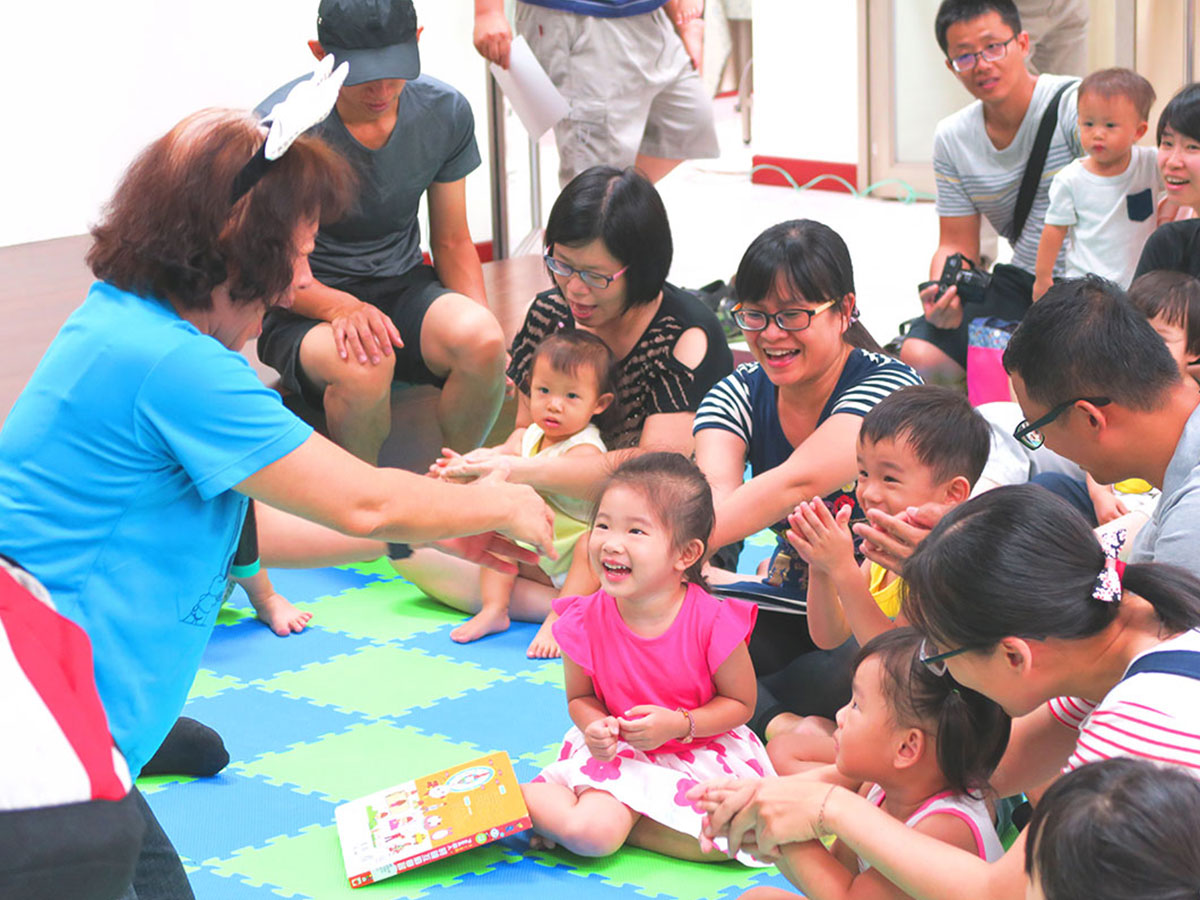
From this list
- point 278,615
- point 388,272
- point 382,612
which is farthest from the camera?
point 388,272

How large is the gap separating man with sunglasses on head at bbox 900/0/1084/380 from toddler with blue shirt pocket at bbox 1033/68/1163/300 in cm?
14

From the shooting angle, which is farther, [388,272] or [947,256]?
[947,256]

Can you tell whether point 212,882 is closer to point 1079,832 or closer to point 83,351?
point 83,351

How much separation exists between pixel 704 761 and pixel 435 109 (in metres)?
2.23

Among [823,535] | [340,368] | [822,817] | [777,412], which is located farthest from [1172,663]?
[340,368]

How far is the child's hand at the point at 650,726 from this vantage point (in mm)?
2283

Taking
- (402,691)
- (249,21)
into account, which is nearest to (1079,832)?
(402,691)

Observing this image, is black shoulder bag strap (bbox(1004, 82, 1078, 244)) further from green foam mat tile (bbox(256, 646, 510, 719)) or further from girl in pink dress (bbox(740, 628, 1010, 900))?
girl in pink dress (bbox(740, 628, 1010, 900))

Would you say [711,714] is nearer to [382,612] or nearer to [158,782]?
[158,782]

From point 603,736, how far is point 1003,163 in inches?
109

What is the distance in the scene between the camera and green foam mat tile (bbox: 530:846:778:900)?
88.8 inches

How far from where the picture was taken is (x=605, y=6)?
15.3ft

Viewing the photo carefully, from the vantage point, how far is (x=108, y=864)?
126 cm

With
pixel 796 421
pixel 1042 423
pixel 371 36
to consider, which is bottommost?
pixel 796 421
